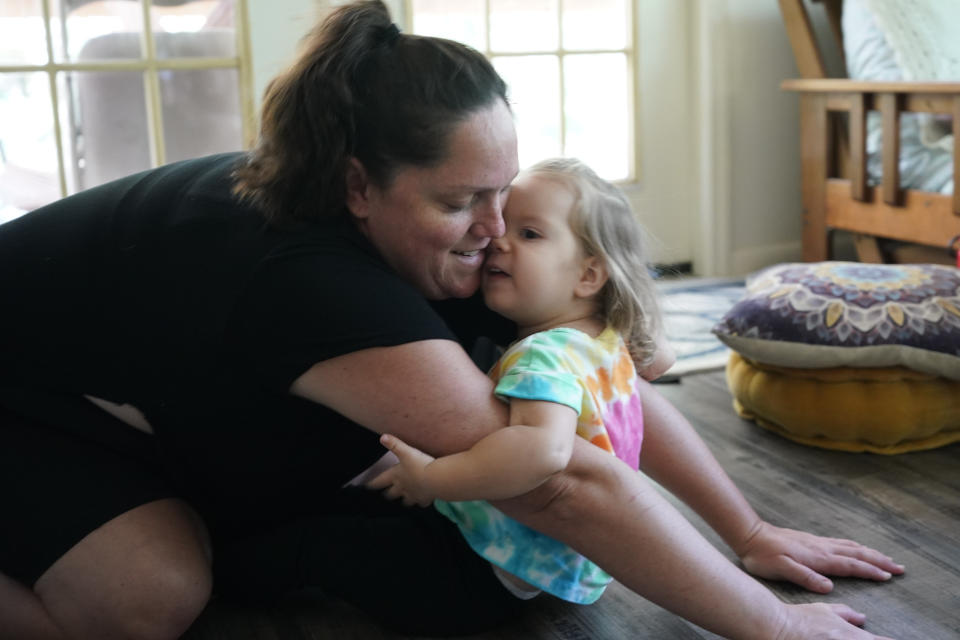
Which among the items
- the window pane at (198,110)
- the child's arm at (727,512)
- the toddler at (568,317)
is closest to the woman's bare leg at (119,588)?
the toddler at (568,317)

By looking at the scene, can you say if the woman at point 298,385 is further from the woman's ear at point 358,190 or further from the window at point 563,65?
the window at point 563,65

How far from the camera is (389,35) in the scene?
124 cm

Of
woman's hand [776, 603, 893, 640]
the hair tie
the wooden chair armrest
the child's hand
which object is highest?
the hair tie

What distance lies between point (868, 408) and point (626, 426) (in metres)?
0.76

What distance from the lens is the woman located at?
1182 mm

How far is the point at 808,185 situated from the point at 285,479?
8.20 ft

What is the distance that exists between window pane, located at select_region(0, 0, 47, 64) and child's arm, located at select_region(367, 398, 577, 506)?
2129mm

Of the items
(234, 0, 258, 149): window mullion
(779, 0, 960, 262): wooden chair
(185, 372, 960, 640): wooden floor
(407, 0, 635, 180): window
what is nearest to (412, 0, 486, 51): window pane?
(407, 0, 635, 180): window

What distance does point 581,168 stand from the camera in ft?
4.58

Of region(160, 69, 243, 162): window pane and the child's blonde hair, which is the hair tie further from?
region(160, 69, 243, 162): window pane

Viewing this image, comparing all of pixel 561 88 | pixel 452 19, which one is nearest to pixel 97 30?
pixel 452 19

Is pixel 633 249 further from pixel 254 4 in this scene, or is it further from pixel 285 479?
pixel 254 4

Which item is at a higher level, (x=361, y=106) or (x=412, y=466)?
(x=361, y=106)

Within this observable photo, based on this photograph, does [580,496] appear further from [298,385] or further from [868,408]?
[868,408]
